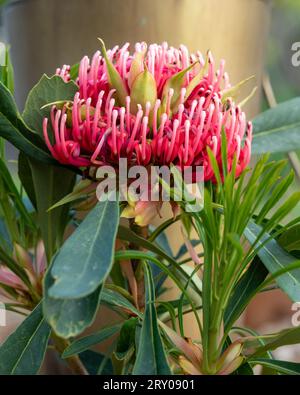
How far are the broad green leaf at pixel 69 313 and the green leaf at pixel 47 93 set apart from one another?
203 mm

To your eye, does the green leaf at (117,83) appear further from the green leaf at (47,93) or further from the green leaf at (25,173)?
the green leaf at (25,173)

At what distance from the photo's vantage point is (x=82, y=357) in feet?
2.46

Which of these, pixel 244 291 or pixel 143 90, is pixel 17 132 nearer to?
pixel 143 90

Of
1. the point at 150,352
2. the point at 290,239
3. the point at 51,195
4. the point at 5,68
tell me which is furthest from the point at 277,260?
the point at 5,68

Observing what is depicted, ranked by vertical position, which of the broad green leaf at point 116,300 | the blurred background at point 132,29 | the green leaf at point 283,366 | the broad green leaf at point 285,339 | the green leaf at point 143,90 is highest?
the blurred background at point 132,29

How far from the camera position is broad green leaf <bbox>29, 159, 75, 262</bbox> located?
1.99 ft

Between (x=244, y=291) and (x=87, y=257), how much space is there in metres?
0.20

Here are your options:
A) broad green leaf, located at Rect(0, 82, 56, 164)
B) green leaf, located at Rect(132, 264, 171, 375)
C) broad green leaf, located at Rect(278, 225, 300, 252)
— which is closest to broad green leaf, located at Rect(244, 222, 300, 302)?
broad green leaf, located at Rect(278, 225, 300, 252)

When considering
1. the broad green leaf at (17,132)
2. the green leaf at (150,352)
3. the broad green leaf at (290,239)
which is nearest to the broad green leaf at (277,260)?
the broad green leaf at (290,239)

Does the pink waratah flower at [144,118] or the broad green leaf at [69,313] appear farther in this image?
the pink waratah flower at [144,118]

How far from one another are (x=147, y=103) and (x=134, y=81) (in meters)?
0.03

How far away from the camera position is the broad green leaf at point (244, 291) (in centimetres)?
55

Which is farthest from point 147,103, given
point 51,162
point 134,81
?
point 51,162
